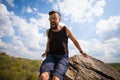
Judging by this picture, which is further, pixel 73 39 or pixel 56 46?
pixel 73 39

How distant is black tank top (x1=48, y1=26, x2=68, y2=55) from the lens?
524cm

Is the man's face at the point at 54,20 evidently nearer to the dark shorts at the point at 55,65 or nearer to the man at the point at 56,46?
the man at the point at 56,46

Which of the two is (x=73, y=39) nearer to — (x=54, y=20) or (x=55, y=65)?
(x=54, y=20)

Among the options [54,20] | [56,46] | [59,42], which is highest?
[54,20]

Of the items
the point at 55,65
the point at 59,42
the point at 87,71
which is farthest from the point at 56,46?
the point at 87,71

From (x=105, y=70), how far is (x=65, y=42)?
2101 mm

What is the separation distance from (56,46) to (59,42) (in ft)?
0.46

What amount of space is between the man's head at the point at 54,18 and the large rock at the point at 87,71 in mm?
1535

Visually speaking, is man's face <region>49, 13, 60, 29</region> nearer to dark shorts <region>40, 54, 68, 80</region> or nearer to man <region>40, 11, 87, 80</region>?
man <region>40, 11, 87, 80</region>

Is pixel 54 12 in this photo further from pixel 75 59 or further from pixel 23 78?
pixel 23 78

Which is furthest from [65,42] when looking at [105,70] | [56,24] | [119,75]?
[119,75]

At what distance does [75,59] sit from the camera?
20.8 ft

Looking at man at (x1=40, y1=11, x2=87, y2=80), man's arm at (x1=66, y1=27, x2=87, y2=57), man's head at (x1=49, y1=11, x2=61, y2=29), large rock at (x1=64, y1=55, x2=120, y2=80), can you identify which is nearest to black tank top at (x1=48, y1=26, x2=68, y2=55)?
man at (x1=40, y1=11, x2=87, y2=80)

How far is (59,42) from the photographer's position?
5.28 m
